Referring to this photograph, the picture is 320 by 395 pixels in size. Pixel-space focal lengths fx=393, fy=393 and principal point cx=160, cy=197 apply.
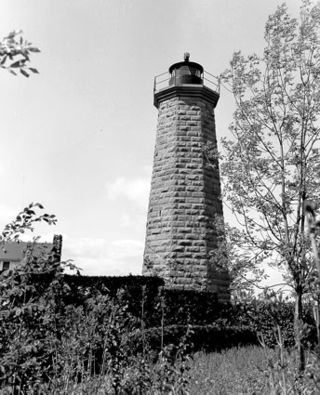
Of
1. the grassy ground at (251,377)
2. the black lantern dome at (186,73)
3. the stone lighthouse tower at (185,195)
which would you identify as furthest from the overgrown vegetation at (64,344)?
the black lantern dome at (186,73)

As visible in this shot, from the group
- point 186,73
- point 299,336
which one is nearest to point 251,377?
point 299,336

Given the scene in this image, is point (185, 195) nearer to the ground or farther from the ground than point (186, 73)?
nearer to the ground

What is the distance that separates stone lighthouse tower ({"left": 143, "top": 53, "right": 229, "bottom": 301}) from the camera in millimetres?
15273

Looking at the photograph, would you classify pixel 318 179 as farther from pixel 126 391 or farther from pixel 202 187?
pixel 202 187

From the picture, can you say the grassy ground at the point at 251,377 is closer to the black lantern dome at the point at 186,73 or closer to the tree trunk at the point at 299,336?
the tree trunk at the point at 299,336

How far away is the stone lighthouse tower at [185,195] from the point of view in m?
15.3

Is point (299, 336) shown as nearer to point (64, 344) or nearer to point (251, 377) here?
point (251, 377)

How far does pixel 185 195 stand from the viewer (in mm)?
16094

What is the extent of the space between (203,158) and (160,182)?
2.09m

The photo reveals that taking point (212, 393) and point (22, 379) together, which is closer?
point (22, 379)

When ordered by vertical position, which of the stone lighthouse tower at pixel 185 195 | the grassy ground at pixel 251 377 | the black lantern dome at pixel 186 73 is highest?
the black lantern dome at pixel 186 73

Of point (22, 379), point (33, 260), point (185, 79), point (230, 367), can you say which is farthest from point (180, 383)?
point (185, 79)

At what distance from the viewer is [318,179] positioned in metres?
8.29

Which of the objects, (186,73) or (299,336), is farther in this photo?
(186,73)
